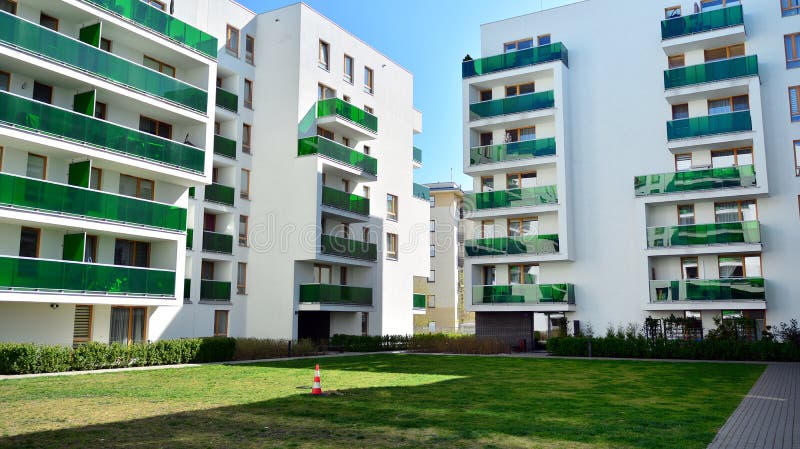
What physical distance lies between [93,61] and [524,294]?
80.5ft

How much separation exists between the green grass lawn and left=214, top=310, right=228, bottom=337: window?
11.6m

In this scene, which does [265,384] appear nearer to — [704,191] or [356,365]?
[356,365]

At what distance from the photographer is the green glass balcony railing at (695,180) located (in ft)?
108

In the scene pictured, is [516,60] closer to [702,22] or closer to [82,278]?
[702,22]

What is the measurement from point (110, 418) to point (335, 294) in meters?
24.7

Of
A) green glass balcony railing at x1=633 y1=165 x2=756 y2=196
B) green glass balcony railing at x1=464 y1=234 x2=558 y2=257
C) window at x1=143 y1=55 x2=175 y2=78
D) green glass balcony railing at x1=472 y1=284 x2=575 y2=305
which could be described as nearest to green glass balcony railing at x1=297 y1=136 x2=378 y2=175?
green glass balcony railing at x1=464 y1=234 x2=558 y2=257

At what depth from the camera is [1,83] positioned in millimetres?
23281

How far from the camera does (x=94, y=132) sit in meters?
24.9

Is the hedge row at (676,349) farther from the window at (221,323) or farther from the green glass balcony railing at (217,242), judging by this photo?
the green glass balcony railing at (217,242)

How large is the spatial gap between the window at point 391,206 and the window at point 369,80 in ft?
22.7

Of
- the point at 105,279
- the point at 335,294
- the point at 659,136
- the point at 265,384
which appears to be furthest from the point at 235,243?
the point at 659,136

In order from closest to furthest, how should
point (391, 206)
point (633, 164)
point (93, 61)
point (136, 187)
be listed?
point (93, 61), point (136, 187), point (633, 164), point (391, 206)

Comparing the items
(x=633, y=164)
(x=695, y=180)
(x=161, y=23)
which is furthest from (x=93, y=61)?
(x=695, y=180)

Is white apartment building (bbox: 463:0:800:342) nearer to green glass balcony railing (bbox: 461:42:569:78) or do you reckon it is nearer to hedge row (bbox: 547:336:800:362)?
green glass balcony railing (bbox: 461:42:569:78)
